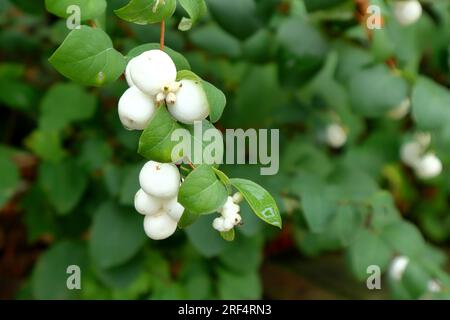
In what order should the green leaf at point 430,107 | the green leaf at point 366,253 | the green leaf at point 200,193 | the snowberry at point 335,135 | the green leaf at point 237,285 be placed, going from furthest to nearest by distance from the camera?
the snowberry at point 335,135
the green leaf at point 237,285
the green leaf at point 366,253
the green leaf at point 430,107
the green leaf at point 200,193

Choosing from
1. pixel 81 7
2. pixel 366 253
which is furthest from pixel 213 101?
pixel 366 253

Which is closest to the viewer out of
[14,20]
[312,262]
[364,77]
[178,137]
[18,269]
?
[178,137]

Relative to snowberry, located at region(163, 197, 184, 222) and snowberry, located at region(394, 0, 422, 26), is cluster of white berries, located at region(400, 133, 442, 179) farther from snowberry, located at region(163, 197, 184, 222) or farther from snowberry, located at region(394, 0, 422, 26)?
snowberry, located at region(163, 197, 184, 222)

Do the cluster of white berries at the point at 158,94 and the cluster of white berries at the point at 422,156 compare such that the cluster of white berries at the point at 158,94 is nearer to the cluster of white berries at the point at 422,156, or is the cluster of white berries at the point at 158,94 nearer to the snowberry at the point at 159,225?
the snowberry at the point at 159,225

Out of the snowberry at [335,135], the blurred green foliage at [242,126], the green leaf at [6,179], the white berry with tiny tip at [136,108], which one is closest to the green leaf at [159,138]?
the white berry with tiny tip at [136,108]

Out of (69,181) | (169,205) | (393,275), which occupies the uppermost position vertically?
(169,205)

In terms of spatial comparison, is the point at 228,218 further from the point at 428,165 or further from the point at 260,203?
the point at 428,165

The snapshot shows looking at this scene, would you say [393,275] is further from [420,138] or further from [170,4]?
[170,4]

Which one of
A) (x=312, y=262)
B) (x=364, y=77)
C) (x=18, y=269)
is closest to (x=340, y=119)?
(x=364, y=77)
